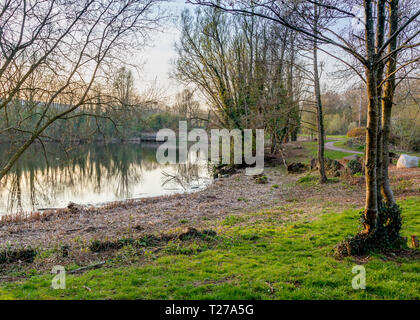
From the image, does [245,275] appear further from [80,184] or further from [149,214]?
[80,184]

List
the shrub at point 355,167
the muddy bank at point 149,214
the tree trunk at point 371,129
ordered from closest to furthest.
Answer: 1. the tree trunk at point 371,129
2. the muddy bank at point 149,214
3. the shrub at point 355,167

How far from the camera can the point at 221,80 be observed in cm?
2486

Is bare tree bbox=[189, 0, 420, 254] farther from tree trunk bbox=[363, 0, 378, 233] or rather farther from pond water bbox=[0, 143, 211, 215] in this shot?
pond water bbox=[0, 143, 211, 215]

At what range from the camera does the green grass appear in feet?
13.4

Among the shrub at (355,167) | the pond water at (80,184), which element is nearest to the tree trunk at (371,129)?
the pond water at (80,184)

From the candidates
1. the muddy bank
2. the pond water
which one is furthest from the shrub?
the pond water

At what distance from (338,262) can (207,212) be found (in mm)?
6196

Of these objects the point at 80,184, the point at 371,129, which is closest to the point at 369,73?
the point at 371,129

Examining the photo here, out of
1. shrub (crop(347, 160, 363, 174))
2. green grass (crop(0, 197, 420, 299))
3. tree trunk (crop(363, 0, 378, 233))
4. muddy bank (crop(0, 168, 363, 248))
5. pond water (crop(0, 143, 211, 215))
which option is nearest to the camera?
green grass (crop(0, 197, 420, 299))

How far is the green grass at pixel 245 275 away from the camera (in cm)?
409

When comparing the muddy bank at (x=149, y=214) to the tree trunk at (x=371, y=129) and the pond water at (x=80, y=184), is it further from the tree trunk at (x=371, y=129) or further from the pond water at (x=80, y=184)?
the tree trunk at (x=371, y=129)

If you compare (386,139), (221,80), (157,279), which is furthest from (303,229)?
(221,80)

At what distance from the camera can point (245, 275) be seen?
188 inches
